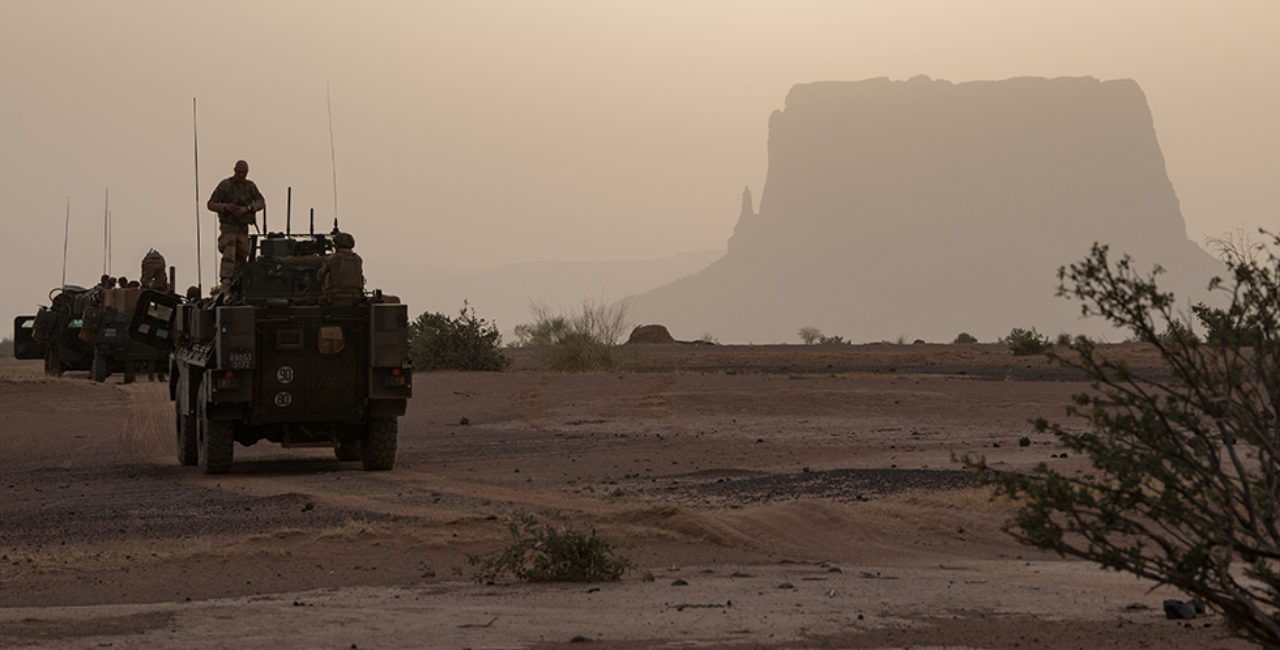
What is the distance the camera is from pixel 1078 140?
178 m

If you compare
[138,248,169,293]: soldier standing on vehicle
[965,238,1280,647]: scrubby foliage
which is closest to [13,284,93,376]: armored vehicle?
[138,248,169,293]: soldier standing on vehicle

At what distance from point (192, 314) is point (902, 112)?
169152mm

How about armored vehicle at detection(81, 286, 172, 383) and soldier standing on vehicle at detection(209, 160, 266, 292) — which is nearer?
soldier standing on vehicle at detection(209, 160, 266, 292)

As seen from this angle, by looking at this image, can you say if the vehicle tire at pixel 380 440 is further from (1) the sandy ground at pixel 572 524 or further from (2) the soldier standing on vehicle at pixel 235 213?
(2) the soldier standing on vehicle at pixel 235 213

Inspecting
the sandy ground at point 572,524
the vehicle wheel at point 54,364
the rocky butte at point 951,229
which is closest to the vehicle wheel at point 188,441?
the sandy ground at point 572,524

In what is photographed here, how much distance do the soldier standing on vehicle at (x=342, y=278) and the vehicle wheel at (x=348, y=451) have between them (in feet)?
9.09

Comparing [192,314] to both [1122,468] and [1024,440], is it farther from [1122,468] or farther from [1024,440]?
[1122,468]

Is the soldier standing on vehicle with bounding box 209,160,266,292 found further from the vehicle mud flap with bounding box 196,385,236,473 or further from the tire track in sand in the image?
the tire track in sand

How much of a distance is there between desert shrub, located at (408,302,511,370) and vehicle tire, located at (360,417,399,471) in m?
22.1

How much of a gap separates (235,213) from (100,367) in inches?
800

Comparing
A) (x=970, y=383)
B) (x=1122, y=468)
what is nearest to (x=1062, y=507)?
(x=1122, y=468)

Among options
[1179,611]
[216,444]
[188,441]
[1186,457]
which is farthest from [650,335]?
[1186,457]

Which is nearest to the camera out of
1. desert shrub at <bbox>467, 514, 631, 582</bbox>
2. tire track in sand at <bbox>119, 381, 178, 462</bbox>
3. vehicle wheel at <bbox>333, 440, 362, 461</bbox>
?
desert shrub at <bbox>467, 514, 631, 582</bbox>

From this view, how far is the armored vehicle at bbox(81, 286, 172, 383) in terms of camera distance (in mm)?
37219
